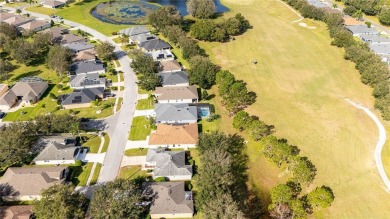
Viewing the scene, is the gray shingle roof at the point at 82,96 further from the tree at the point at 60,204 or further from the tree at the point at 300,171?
the tree at the point at 300,171

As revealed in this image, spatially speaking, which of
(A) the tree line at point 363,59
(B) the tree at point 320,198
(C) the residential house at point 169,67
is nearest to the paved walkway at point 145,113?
(C) the residential house at point 169,67

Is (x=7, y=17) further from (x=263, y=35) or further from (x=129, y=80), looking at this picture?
(x=263, y=35)

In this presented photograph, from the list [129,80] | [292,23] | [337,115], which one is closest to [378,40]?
[292,23]

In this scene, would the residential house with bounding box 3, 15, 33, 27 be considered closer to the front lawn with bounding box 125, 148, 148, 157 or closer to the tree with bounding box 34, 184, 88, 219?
the front lawn with bounding box 125, 148, 148, 157

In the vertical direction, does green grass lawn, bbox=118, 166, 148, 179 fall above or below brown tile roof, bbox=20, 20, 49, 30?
below

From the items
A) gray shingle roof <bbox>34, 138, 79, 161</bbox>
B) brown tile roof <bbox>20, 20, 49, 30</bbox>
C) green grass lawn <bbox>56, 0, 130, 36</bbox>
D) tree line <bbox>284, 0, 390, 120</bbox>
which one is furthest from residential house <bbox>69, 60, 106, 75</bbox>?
tree line <bbox>284, 0, 390, 120</bbox>
